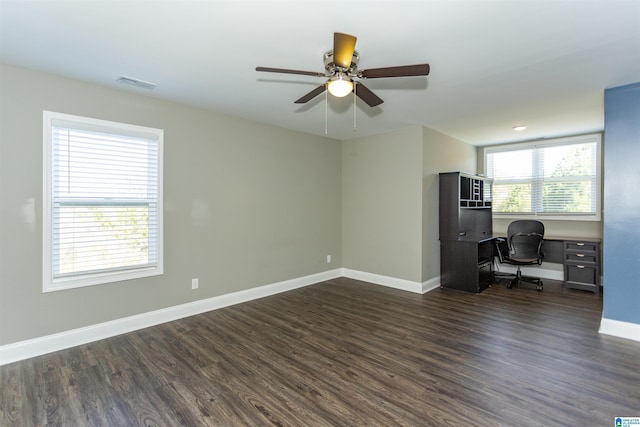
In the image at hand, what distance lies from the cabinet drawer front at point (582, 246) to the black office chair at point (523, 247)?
38cm

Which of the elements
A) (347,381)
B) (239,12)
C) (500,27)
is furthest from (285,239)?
(500,27)

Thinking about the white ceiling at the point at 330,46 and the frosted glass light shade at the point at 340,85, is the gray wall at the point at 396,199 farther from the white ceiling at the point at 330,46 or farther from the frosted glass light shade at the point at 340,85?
the frosted glass light shade at the point at 340,85

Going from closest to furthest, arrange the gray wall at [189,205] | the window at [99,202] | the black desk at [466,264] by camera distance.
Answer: the gray wall at [189,205]
the window at [99,202]
the black desk at [466,264]

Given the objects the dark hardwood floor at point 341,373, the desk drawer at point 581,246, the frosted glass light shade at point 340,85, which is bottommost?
the dark hardwood floor at point 341,373

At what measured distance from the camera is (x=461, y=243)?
15.4ft

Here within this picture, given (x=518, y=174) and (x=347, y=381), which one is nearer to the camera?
(x=347, y=381)

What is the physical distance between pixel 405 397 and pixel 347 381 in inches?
17.3

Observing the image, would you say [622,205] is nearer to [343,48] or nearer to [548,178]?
[548,178]

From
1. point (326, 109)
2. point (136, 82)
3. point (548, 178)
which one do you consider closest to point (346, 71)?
point (326, 109)

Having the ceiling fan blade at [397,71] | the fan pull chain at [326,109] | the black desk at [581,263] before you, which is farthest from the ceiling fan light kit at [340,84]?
the black desk at [581,263]

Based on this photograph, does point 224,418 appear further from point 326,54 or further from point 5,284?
point 326,54

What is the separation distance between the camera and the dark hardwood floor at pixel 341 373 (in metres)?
1.94

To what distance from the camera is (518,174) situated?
5734 millimetres

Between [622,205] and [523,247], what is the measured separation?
222cm
